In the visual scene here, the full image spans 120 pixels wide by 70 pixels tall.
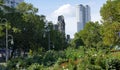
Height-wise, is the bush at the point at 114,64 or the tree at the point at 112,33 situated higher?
the tree at the point at 112,33

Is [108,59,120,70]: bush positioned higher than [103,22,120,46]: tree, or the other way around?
[103,22,120,46]: tree

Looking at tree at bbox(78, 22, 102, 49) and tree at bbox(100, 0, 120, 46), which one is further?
tree at bbox(78, 22, 102, 49)

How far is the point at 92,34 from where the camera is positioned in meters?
117

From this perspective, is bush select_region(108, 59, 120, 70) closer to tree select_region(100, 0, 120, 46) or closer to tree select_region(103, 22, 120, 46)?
tree select_region(100, 0, 120, 46)

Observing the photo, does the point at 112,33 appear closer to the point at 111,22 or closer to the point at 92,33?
the point at 111,22

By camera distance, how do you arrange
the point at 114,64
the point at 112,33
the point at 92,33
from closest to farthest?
1. the point at 114,64
2. the point at 112,33
3. the point at 92,33

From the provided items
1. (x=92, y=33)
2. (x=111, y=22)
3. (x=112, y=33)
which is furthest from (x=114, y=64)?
(x=92, y=33)

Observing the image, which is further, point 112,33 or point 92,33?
point 92,33

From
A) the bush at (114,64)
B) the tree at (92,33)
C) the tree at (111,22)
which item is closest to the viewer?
the bush at (114,64)

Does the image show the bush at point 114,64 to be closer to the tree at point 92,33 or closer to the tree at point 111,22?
the tree at point 111,22

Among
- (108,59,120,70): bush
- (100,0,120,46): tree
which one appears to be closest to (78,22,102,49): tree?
(100,0,120,46): tree

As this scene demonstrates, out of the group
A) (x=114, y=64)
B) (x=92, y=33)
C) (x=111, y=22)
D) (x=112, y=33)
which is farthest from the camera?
(x=92, y=33)

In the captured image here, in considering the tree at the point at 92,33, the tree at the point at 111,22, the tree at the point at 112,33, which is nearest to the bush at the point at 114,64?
the tree at the point at 111,22

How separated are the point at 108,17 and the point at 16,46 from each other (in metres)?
22.0
